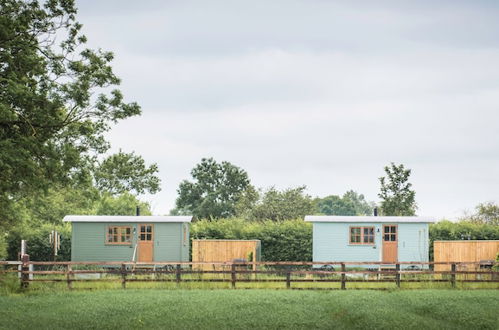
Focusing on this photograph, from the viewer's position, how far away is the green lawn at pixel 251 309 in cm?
1800

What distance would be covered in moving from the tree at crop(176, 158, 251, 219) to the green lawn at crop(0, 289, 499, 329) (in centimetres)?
4942

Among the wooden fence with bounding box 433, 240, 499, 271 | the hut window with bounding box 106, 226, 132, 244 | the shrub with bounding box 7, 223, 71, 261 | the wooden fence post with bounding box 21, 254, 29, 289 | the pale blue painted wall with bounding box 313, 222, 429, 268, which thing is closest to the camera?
the wooden fence post with bounding box 21, 254, 29, 289

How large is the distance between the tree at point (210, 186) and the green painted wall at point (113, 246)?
1495 inches

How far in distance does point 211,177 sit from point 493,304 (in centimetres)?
5407

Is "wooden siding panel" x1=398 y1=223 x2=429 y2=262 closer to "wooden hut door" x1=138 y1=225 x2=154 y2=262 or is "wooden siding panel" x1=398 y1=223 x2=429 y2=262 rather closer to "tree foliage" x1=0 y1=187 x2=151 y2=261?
"wooden hut door" x1=138 y1=225 x2=154 y2=262

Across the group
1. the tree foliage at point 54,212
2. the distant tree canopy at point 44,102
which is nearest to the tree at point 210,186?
the tree foliage at point 54,212

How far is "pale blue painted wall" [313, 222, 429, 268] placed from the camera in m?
32.8

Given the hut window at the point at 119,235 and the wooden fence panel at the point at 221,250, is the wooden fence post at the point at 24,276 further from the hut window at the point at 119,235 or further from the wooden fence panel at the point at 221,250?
the wooden fence panel at the point at 221,250

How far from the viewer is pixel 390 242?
3288 centimetres

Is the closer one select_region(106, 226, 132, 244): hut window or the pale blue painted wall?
the pale blue painted wall

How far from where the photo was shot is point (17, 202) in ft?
125

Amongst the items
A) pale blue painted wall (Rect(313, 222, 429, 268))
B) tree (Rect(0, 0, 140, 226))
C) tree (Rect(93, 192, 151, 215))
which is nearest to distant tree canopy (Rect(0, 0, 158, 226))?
tree (Rect(0, 0, 140, 226))

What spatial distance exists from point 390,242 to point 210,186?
41.7 meters

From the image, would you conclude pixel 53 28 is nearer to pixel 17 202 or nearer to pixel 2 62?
pixel 2 62
